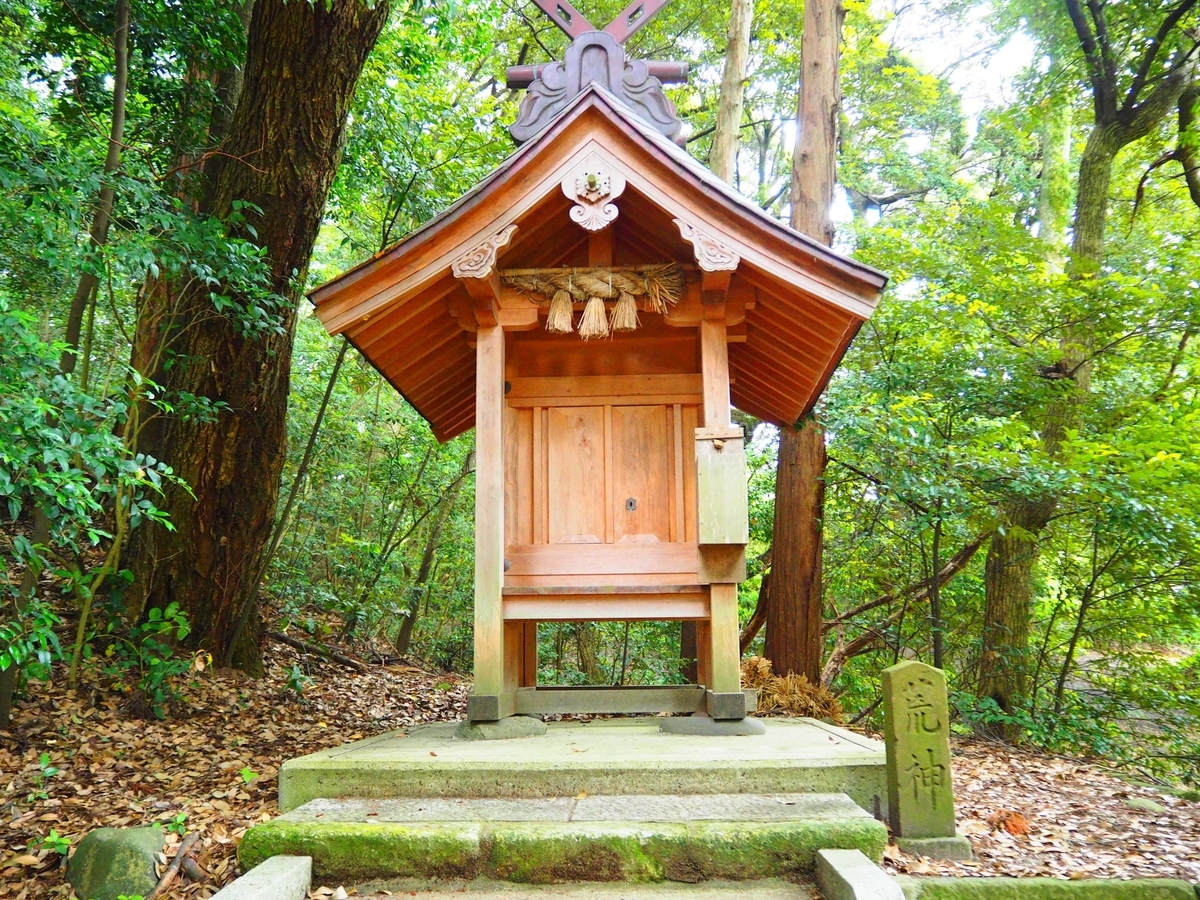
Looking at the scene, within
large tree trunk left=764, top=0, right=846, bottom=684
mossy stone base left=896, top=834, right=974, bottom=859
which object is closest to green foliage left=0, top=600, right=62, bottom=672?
mossy stone base left=896, top=834, right=974, bottom=859

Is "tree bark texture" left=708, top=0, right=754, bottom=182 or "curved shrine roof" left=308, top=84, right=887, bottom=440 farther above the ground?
"tree bark texture" left=708, top=0, right=754, bottom=182

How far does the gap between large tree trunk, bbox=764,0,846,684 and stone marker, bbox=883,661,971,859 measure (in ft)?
12.3

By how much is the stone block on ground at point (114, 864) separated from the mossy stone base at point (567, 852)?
1.45 feet

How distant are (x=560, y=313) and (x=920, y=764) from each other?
3310 mm

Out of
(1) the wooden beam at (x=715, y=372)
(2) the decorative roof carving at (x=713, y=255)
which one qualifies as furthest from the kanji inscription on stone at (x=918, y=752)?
(2) the decorative roof carving at (x=713, y=255)

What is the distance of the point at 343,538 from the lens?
9.91 m

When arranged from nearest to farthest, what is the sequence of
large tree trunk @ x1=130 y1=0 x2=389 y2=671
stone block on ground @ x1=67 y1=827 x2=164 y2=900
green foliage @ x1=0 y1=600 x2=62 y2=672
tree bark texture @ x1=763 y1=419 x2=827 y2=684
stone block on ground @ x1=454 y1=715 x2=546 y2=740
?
stone block on ground @ x1=67 y1=827 x2=164 y2=900
green foliage @ x1=0 y1=600 x2=62 y2=672
stone block on ground @ x1=454 y1=715 x2=546 y2=740
large tree trunk @ x1=130 y1=0 x2=389 y2=671
tree bark texture @ x1=763 y1=419 x2=827 y2=684

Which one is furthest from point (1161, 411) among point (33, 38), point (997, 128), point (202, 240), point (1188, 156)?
point (997, 128)

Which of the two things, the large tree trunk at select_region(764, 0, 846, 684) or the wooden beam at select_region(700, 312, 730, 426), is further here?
the large tree trunk at select_region(764, 0, 846, 684)

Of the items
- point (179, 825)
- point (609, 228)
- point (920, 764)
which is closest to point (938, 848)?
point (920, 764)

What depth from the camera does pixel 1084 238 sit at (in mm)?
9820

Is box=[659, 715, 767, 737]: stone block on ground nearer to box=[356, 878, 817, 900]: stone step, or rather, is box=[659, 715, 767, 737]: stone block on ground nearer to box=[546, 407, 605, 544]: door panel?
box=[546, 407, 605, 544]: door panel

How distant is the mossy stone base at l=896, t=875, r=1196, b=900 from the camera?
9.87 feet

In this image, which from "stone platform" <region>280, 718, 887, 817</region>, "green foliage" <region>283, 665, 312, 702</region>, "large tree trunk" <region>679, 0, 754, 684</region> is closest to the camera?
"stone platform" <region>280, 718, 887, 817</region>
